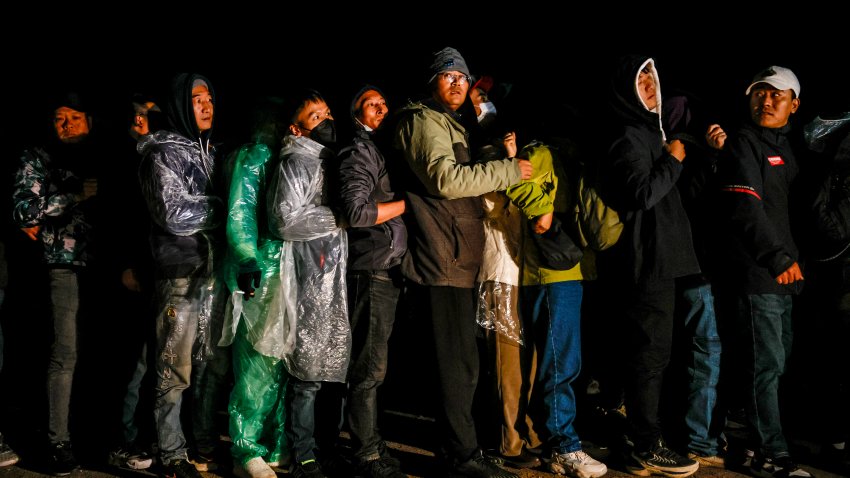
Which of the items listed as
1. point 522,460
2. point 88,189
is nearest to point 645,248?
point 522,460

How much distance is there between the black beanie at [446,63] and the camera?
3387 mm

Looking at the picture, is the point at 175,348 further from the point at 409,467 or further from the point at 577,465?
the point at 577,465

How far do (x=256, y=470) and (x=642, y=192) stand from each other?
2.34 metres

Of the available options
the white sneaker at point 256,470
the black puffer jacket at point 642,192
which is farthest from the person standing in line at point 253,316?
the black puffer jacket at point 642,192

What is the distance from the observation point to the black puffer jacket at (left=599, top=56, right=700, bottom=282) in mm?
3197

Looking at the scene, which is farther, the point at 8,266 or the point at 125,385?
the point at 8,266

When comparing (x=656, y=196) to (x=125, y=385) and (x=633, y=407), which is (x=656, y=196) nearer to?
(x=633, y=407)

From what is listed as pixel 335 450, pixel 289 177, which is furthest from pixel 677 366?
pixel 289 177

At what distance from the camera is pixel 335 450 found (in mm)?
3516

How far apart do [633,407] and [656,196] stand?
109 centimetres

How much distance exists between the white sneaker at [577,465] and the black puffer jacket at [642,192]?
94 centimetres

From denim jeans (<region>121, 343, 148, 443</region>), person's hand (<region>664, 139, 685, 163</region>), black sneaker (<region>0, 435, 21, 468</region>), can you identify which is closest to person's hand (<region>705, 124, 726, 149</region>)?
person's hand (<region>664, 139, 685, 163</region>)

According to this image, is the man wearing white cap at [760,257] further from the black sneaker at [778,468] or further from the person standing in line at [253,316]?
the person standing in line at [253,316]

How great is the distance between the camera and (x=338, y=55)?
538 cm
